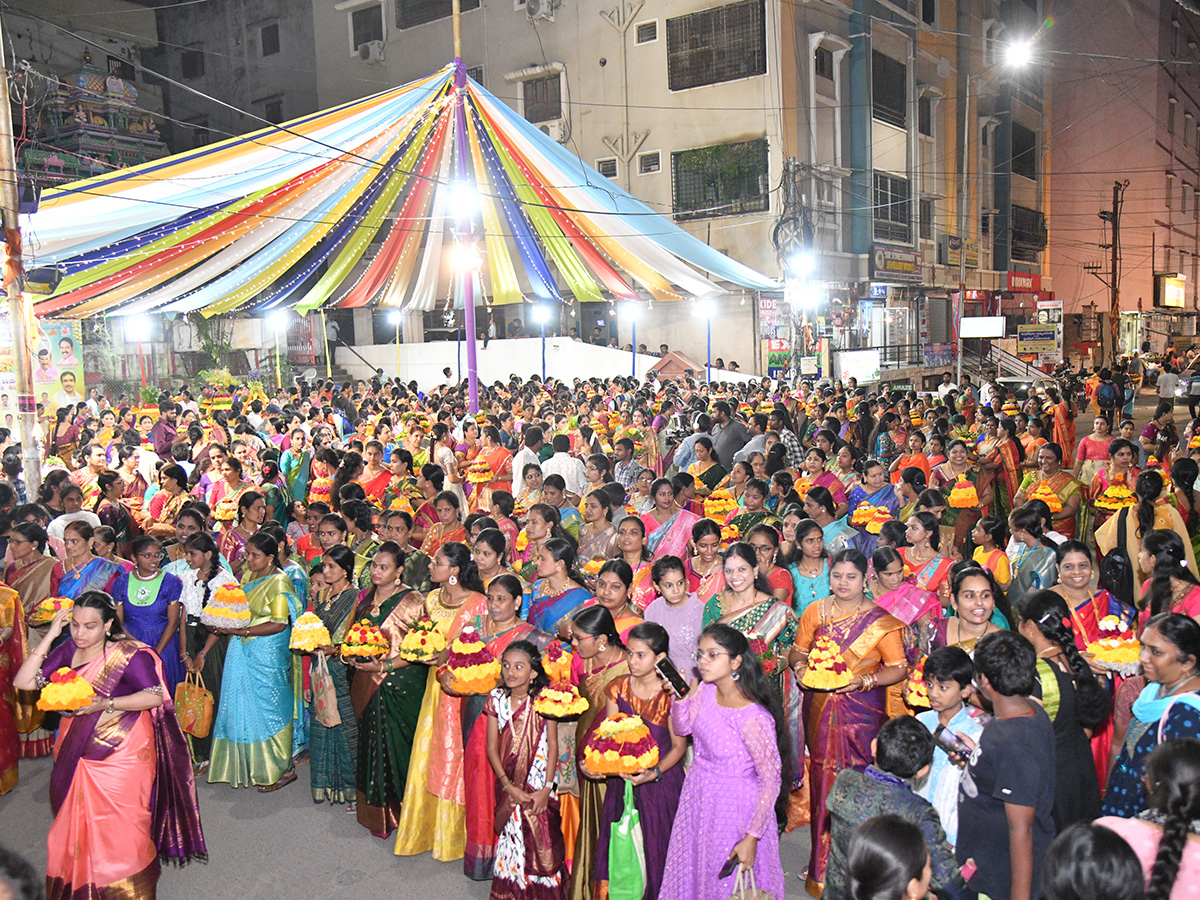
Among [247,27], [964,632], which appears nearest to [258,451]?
[964,632]

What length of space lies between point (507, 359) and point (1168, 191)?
34.8 m

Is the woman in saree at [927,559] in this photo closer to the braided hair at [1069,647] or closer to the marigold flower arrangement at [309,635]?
the braided hair at [1069,647]

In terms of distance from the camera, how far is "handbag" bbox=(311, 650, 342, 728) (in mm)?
4445

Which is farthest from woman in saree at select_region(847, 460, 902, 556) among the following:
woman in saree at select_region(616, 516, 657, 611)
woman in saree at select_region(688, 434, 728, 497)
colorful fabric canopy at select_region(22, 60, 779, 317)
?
colorful fabric canopy at select_region(22, 60, 779, 317)

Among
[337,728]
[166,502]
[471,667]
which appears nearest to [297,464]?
[166,502]

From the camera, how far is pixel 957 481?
6.97 metres

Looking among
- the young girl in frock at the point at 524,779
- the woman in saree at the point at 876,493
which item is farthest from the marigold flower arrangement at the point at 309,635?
the woman in saree at the point at 876,493

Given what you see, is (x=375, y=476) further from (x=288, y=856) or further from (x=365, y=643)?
(x=288, y=856)

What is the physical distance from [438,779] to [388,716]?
0.39 metres

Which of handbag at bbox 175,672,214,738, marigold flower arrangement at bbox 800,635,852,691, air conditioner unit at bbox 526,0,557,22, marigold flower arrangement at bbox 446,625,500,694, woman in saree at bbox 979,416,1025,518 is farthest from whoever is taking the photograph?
air conditioner unit at bbox 526,0,557,22

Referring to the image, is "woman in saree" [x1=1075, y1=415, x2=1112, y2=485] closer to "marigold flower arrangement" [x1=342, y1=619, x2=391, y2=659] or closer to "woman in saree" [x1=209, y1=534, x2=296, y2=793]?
"marigold flower arrangement" [x1=342, y1=619, x2=391, y2=659]

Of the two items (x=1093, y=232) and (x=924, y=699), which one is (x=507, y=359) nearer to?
(x=924, y=699)

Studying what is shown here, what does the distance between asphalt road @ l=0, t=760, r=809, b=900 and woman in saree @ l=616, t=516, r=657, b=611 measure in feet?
4.37

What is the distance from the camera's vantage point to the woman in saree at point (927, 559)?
4617 millimetres
